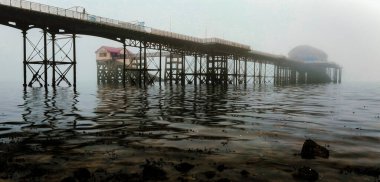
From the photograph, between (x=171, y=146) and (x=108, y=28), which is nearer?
(x=171, y=146)

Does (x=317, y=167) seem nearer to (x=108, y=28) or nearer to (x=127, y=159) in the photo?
(x=127, y=159)

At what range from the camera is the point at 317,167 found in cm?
616

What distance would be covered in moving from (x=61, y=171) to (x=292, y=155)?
4558mm

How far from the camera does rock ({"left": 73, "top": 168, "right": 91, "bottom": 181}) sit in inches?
213

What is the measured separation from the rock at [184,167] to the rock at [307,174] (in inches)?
71.6

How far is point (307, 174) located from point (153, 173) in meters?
2.57

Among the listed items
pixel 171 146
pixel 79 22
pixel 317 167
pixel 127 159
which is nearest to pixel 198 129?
pixel 171 146

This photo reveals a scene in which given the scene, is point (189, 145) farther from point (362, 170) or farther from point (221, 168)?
point (362, 170)

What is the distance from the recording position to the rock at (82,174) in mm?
5406

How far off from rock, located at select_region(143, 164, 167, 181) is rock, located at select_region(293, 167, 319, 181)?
2214 mm

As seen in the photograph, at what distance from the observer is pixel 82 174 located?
18.1ft

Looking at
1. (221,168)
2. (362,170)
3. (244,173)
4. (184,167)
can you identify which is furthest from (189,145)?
(362,170)

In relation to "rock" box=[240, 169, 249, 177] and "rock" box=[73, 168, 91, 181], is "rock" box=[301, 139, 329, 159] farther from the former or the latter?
"rock" box=[73, 168, 91, 181]

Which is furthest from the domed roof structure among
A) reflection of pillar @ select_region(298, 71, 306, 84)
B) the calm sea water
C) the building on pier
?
the calm sea water
